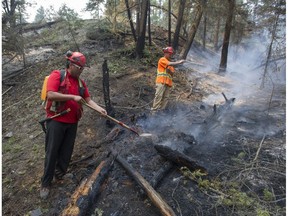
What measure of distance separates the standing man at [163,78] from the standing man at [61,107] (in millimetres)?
3635

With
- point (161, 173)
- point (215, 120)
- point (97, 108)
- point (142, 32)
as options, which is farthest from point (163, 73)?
point (142, 32)

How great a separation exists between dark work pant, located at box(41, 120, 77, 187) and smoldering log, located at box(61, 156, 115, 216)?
625 millimetres

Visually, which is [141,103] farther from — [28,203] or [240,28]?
[240,28]

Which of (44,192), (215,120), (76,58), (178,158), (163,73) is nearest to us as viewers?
(76,58)

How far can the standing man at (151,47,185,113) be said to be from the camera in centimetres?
753

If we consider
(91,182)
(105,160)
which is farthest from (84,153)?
(91,182)

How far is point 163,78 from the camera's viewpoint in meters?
7.75

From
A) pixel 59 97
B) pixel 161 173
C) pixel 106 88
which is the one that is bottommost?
pixel 161 173

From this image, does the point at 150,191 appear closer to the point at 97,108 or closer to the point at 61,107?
the point at 97,108

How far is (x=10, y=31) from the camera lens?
11.8 meters

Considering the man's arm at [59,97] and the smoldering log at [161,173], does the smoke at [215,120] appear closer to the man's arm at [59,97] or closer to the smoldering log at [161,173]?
the smoldering log at [161,173]

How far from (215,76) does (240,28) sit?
14.2ft

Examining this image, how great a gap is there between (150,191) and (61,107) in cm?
193

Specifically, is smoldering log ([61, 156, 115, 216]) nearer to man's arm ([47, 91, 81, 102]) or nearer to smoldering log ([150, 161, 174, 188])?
smoldering log ([150, 161, 174, 188])
